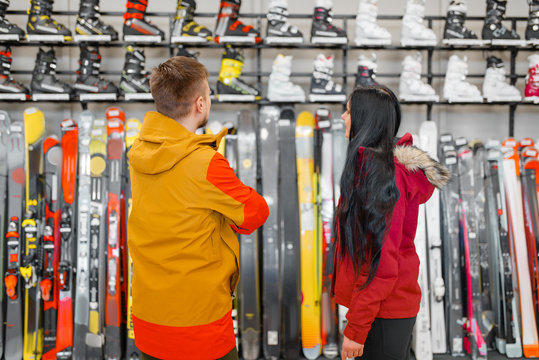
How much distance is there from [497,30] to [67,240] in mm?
3252

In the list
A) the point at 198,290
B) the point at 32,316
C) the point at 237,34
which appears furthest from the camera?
the point at 237,34

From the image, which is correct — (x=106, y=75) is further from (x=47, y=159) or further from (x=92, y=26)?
(x=47, y=159)

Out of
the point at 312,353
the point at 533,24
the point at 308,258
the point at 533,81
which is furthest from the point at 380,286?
the point at 533,24

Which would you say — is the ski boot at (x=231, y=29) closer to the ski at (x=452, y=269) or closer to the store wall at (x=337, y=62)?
the store wall at (x=337, y=62)

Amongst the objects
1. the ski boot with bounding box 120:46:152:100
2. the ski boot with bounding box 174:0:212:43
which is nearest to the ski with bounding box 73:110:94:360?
the ski boot with bounding box 120:46:152:100

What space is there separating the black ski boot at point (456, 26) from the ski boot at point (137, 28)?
199 cm

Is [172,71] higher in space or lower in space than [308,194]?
higher

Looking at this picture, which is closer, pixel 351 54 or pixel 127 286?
pixel 127 286

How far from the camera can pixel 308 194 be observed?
2902 mm

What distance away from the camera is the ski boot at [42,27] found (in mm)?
2969

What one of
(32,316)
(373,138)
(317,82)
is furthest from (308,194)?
(32,316)

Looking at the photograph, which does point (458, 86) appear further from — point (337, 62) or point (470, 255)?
point (470, 255)

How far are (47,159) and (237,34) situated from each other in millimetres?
1516

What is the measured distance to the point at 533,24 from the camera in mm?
3139
